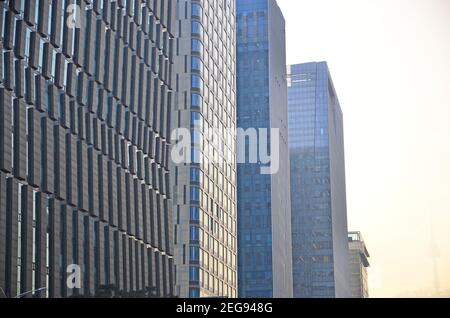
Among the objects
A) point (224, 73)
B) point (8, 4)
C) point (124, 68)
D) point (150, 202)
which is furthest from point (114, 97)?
point (224, 73)

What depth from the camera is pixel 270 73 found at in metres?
196

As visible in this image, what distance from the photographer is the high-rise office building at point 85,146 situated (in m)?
65.8

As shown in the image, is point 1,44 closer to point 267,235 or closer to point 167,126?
point 167,126

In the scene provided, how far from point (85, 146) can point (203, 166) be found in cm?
4322

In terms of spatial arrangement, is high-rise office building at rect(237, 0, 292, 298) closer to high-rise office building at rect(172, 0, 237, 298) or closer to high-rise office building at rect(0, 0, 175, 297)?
high-rise office building at rect(172, 0, 237, 298)

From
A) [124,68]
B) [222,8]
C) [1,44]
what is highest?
[222,8]

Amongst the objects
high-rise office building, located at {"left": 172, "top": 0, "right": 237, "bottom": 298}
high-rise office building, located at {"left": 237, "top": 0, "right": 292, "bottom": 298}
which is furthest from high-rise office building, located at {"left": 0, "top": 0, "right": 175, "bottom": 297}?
high-rise office building, located at {"left": 237, "top": 0, "right": 292, "bottom": 298}

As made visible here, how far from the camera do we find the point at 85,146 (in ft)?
264

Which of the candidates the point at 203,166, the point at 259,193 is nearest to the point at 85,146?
the point at 203,166

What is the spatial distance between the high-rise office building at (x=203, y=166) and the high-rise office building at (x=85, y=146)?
11040 millimetres

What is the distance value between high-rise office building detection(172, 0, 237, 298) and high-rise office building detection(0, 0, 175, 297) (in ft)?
36.2

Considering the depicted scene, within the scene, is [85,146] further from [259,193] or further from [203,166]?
[259,193]

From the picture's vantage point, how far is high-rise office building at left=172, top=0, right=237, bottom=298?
117m
